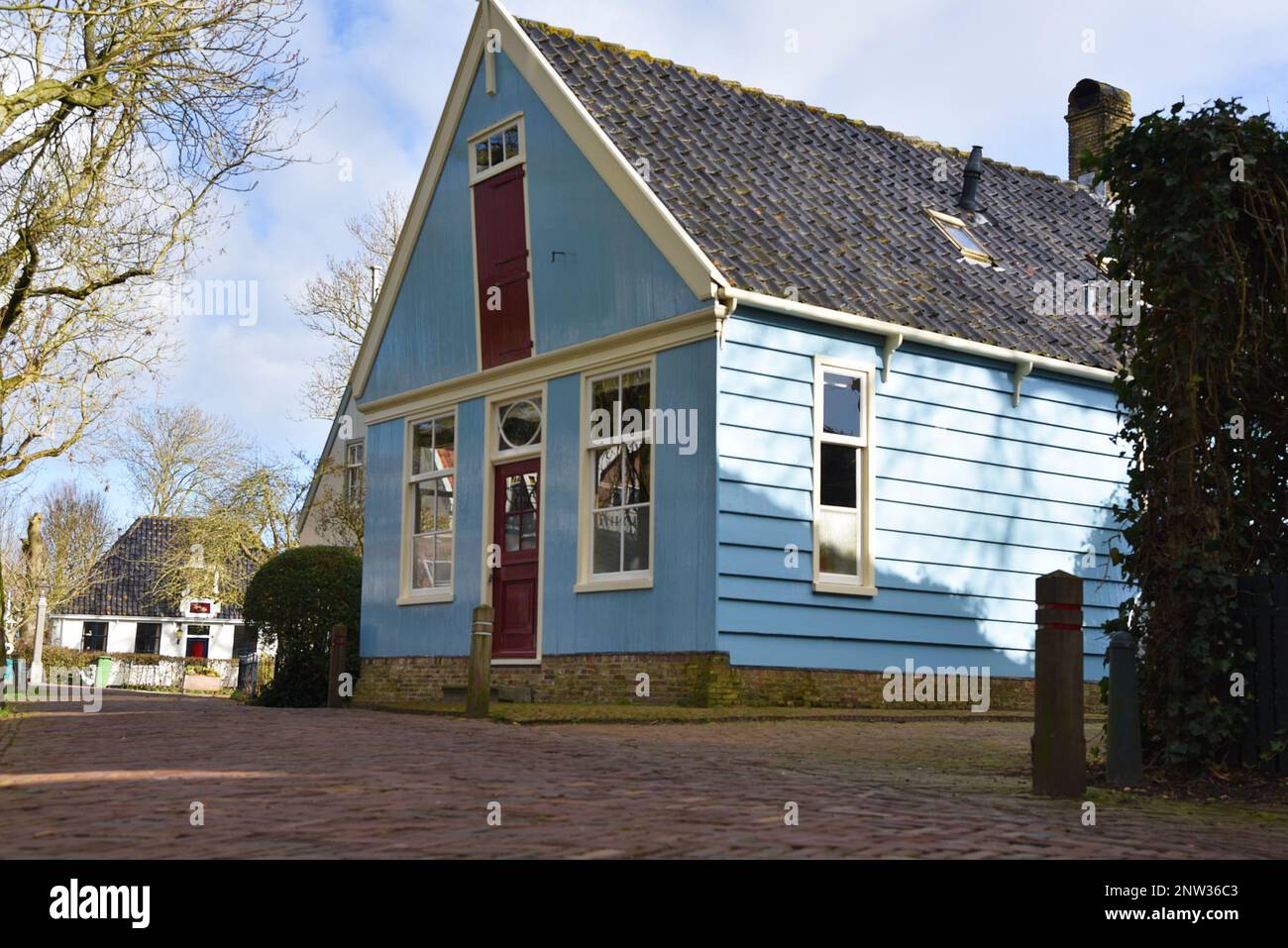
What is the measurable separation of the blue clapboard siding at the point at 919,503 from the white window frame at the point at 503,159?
180 inches

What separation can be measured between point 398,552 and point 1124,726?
42.3 ft

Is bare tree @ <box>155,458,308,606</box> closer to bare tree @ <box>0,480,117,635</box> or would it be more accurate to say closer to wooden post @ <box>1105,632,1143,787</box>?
bare tree @ <box>0,480,117,635</box>

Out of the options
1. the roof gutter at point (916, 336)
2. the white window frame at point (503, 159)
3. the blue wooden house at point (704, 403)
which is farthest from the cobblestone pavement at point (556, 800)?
the white window frame at point (503, 159)

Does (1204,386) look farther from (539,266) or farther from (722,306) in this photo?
(539,266)

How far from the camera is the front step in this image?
1584 centimetres

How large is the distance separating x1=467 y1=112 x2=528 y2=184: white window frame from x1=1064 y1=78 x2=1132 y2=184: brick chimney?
1070 cm

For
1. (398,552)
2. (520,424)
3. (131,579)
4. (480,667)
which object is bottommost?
(480,667)

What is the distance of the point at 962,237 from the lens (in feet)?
62.0

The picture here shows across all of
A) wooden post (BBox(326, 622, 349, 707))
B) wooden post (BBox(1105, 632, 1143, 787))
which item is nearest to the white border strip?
wooden post (BBox(1105, 632, 1143, 787))

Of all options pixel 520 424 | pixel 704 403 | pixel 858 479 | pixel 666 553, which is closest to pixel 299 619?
pixel 520 424

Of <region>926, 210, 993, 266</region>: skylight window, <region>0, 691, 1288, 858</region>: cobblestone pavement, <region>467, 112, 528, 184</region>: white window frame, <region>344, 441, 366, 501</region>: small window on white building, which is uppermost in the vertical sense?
<region>467, 112, 528, 184</region>: white window frame

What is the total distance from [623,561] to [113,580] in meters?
56.8
